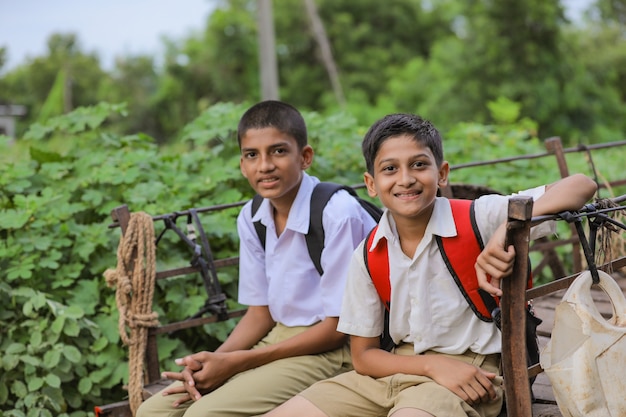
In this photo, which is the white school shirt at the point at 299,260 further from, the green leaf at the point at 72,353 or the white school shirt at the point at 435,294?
the green leaf at the point at 72,353

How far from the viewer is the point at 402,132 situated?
2.28 metres

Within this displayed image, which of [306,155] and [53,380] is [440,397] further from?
[53,380]

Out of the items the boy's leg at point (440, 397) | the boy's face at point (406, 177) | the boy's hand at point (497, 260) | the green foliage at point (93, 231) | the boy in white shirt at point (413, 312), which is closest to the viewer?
the boy's hand at point (497, 260)

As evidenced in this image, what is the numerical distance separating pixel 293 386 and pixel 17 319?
5.02ft

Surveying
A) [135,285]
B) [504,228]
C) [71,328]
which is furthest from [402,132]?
[71,328]

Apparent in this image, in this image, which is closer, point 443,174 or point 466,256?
point 466,256

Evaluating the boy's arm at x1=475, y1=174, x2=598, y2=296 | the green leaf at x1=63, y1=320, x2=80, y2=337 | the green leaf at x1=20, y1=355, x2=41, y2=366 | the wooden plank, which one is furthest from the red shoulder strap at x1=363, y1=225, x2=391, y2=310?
the green leaf at x1=20, y1=355, x2=41, y2=366

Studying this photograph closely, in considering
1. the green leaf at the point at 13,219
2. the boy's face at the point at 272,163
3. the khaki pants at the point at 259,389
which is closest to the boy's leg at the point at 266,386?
the khaki pants at the point at 259,389

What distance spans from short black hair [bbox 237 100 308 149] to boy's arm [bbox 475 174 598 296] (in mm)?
1108

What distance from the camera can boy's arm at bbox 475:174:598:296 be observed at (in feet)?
5.98

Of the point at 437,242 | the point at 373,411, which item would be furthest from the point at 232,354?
the point at 437,242

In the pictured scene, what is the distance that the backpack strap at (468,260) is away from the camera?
7.13 feet

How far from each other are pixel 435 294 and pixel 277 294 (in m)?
0.84

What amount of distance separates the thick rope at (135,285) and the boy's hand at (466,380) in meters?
1.43
